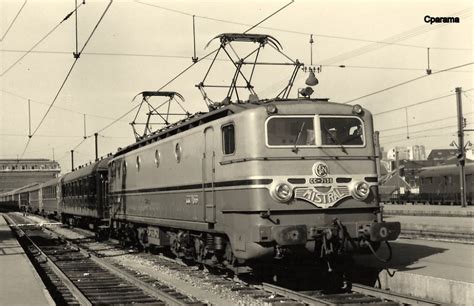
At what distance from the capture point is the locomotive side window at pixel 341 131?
11.0 meters

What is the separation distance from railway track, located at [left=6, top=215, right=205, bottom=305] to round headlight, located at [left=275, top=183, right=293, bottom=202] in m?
2.19

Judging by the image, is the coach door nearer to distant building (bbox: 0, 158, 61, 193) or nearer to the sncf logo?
the sncf logo

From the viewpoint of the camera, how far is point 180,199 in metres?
14.0

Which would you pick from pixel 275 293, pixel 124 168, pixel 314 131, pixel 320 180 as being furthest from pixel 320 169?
pixel 124 168

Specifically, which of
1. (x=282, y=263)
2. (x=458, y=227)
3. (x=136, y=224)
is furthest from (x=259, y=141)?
(x=458, y=227)

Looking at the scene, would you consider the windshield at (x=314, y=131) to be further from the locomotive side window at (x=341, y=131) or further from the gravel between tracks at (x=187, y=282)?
the gravel between tracks at (x=187, y=282)

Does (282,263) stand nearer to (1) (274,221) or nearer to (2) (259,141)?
(1) (274,221)

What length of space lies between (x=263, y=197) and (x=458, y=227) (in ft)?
46.9

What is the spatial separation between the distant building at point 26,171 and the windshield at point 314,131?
335 ft

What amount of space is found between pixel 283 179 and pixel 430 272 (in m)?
3.06

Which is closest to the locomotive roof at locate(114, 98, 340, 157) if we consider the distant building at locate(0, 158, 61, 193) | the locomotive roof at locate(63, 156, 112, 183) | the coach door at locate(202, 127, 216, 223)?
the coach door at locate(202, 127, 216, 223)

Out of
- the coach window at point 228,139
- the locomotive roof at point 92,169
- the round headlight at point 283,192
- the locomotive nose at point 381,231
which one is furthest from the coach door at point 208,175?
the locomotive roof at point 92,169

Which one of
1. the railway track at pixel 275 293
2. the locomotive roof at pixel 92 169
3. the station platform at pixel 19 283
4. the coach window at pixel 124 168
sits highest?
the locomotive roof at pixel 92 169

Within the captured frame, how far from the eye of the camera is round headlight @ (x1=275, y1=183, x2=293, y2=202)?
1033 centimetres
